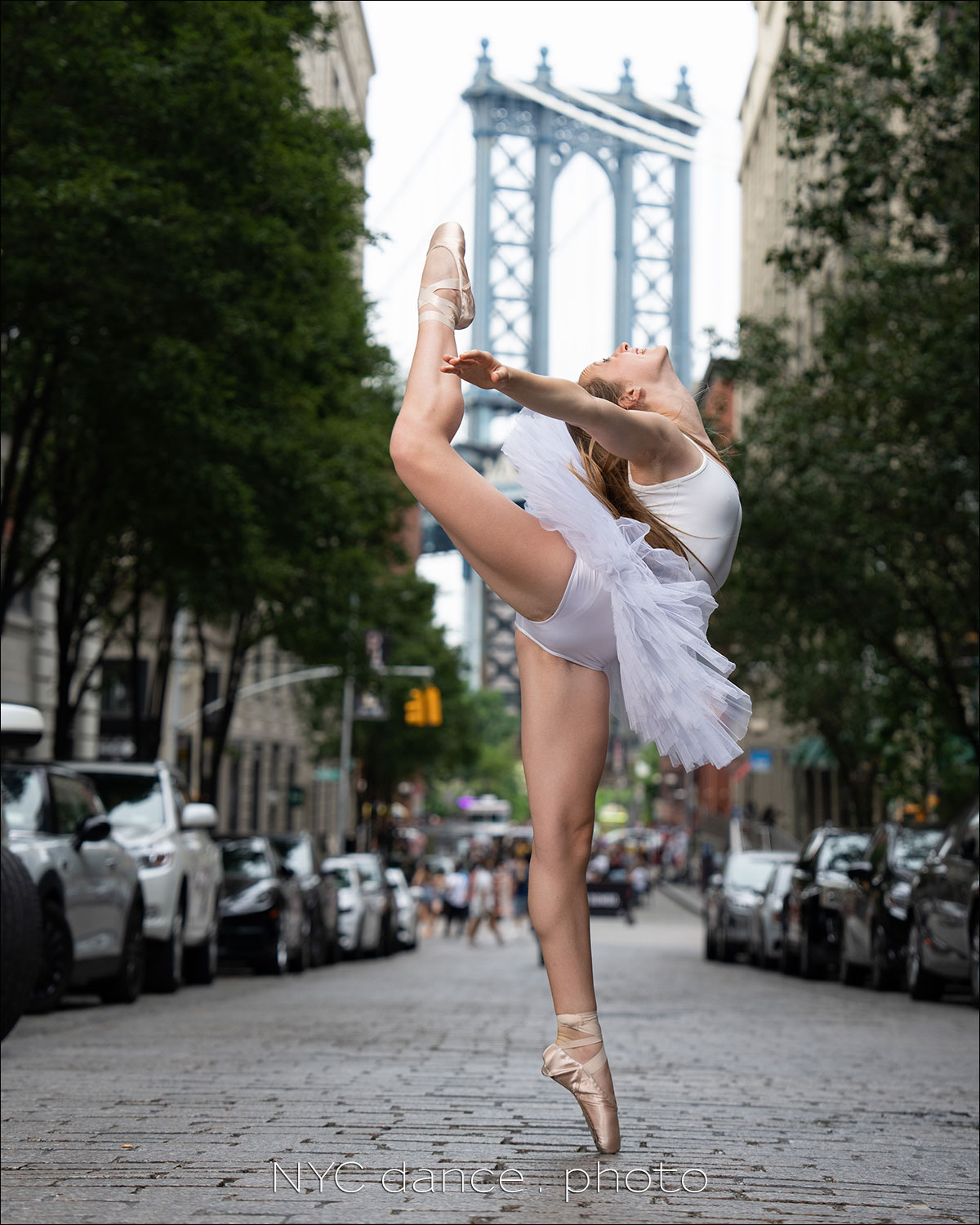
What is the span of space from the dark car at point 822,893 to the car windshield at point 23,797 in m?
11.3

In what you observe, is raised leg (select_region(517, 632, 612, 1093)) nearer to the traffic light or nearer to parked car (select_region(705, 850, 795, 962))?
parked car (select_region(705, 850, 795, 962))

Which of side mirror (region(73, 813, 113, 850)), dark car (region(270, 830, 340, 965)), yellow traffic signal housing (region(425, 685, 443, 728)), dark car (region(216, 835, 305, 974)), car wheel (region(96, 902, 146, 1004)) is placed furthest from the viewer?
yellow traffic signal housing (region(425, 685, 443, 728))

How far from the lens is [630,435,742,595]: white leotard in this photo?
4.22 m

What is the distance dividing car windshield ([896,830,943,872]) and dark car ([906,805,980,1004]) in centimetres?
160

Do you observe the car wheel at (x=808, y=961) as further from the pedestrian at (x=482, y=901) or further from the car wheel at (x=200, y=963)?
the pedestrian at (x=482, y=901)

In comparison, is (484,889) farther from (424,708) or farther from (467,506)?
(467,506)

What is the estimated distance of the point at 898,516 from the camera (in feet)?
74.6

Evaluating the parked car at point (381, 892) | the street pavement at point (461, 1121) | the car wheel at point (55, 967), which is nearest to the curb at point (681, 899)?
the parked car at point (381, 892)

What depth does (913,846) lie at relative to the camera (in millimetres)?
18625

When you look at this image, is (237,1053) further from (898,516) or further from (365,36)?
(365,36)

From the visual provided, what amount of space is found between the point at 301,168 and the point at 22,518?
5.38m

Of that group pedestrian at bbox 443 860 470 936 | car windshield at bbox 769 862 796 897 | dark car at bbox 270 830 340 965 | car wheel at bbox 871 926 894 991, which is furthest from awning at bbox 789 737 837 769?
car wheel at bbox 871 926 894 991

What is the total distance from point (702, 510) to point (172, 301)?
1387 centimetres

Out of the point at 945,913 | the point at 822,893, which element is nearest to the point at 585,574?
the point at 945,913
